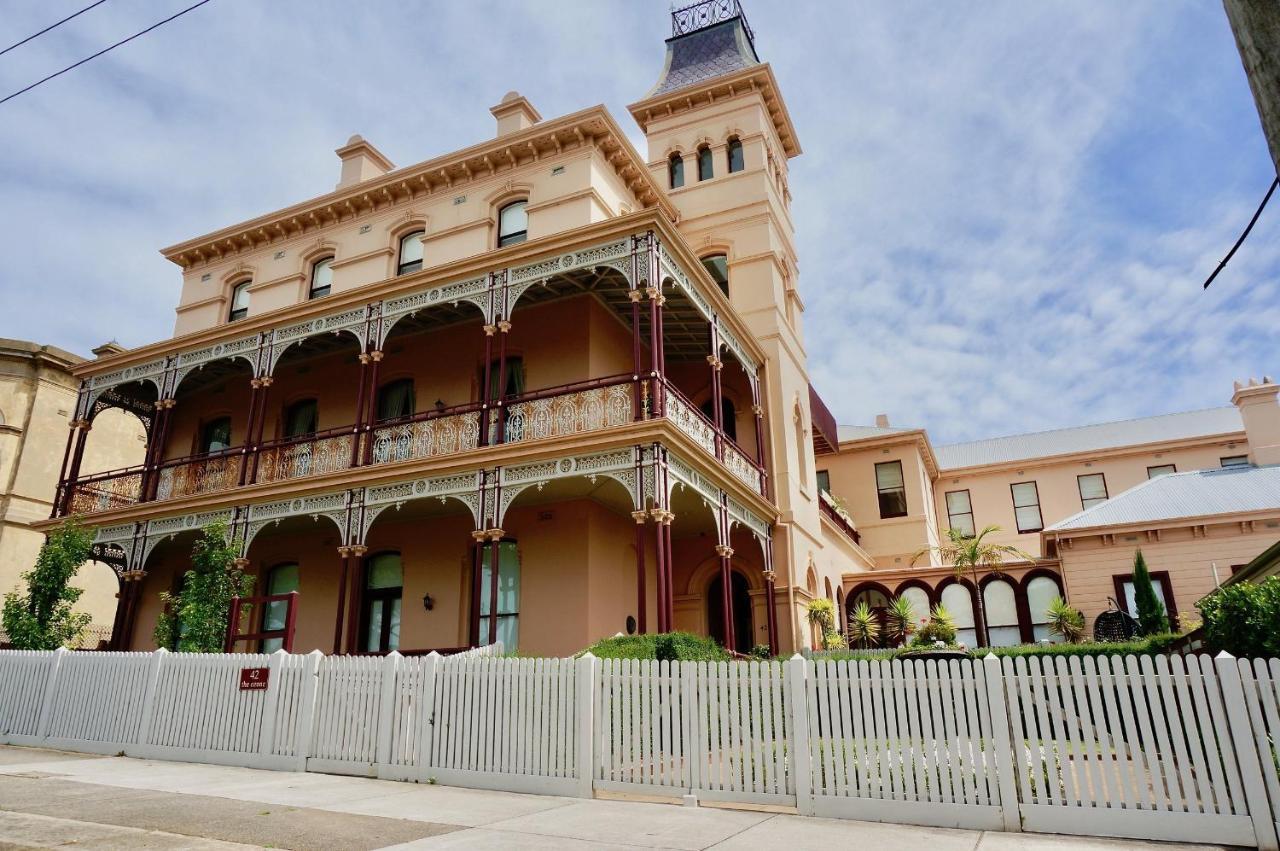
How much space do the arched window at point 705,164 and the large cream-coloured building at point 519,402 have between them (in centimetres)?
13

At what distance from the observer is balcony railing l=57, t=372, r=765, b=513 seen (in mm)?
14562

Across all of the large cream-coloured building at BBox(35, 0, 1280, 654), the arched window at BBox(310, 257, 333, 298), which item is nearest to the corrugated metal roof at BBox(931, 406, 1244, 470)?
the large cream-coloured building at BBox(35, 0, 1280, 654)

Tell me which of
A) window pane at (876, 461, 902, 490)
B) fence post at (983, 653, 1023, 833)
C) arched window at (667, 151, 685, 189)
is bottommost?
fence post at (983, 653, 1023, 833)

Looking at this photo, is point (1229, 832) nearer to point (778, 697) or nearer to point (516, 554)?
point (778, 697)

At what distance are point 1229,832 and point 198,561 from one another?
15.1m

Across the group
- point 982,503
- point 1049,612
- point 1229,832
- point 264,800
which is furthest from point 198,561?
point 982,503

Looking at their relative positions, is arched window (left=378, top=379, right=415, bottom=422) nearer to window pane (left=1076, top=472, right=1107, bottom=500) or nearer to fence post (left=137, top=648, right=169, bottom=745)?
fence post (left=137, top=648, right=169, bottom=745)

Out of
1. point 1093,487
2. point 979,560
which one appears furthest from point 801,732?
point 1093,487

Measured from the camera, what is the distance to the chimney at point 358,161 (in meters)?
23.1

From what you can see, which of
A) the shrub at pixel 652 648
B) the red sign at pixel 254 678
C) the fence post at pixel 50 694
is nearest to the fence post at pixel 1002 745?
the shrub at pixel 652 648

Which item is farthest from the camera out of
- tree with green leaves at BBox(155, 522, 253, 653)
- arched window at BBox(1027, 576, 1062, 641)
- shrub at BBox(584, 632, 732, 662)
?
arched window at BBox(1027, 576, 1062, 641)

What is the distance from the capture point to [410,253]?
21016 mm

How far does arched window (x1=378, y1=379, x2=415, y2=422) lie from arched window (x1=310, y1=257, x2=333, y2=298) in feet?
13.3

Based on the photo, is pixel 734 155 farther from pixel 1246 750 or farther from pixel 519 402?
pixel 1246 750
